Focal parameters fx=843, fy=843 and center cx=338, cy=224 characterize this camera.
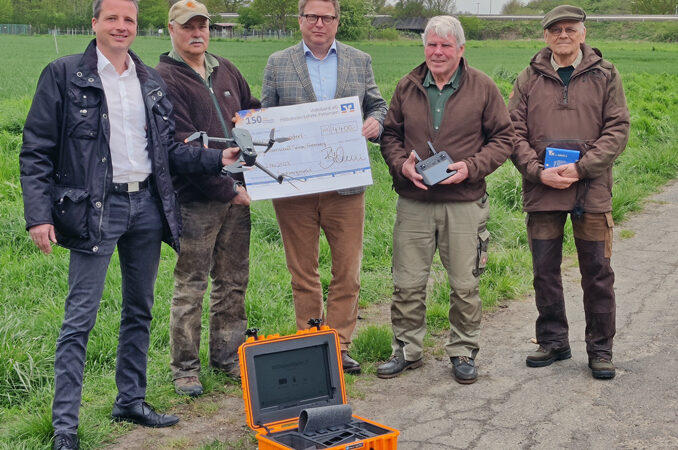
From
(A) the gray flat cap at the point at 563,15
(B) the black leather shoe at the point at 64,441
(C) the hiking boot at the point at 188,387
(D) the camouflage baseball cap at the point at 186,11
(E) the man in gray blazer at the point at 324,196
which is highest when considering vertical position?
(D) the camouflage baseball cap at the point at 186,11

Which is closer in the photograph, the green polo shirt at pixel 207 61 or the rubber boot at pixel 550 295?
the green polo shirt at pixel 207 61

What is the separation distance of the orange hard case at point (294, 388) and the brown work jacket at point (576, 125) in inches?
72.7

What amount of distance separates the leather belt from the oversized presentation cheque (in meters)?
0.95

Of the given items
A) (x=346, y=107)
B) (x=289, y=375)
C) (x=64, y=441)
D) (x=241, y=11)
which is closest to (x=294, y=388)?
(x=289, y=375)

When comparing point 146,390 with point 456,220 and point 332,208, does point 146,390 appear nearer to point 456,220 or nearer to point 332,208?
point 332,208

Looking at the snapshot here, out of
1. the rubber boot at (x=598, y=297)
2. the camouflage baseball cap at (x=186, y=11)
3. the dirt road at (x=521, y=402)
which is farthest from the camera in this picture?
the rubber boot at (x=598, y=297)

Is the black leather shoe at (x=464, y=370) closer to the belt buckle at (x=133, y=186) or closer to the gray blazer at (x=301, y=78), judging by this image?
the gray blazer at (x=301, y=78)

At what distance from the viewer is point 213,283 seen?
5.34 metres

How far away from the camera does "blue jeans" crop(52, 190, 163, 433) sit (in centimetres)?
416

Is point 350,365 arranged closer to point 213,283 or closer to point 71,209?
point 213,283

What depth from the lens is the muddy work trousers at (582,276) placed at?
213 inches

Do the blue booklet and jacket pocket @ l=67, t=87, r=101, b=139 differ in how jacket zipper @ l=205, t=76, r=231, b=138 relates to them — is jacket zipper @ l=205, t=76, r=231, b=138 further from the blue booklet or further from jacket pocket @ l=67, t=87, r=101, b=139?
the blue booklet

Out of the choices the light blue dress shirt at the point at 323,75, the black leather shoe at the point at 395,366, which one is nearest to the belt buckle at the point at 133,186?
the light blue dress shirt at the point at 323,75

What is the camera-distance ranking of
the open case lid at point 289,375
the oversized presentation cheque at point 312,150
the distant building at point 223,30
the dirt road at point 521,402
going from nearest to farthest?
1. the open case lid at point 289,375
2. the dirt road at point 521,402
3. the oversized presentation cheque at point 312,150
4. the distant building at point 223,30
